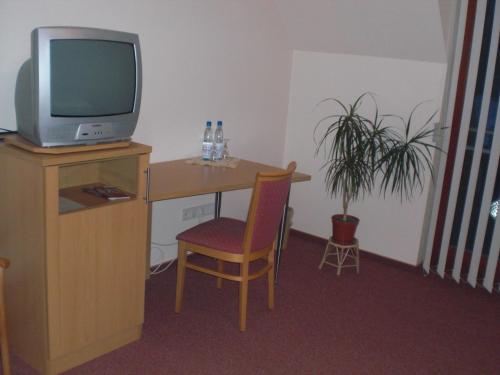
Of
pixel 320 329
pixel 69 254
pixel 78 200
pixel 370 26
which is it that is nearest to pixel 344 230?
pixel 320 329

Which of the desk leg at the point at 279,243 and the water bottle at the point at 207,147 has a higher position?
the water bottle at the point at 207,147

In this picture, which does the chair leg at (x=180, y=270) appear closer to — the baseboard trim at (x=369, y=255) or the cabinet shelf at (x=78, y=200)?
the cabinet shelf at (x=78, y=200)

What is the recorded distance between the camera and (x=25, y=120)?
2.58m

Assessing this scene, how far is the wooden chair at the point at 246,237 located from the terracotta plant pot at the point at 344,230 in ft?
2.81

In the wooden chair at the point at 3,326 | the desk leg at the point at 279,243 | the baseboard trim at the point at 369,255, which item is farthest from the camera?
the baseboard trim at the point at 369,255

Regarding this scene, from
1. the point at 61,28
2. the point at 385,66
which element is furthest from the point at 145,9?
the point at 385,66

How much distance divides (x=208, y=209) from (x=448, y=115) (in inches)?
69.0

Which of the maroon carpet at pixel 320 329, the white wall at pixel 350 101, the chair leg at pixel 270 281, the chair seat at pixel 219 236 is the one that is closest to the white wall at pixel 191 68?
the white wall at pixel 350 101

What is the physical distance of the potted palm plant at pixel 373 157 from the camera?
3922mm

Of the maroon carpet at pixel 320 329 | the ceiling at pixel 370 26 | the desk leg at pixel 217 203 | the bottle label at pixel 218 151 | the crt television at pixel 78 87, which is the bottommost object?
the maroon carpet at pixel 320 329

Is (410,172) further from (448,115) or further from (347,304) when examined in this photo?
(347,304)

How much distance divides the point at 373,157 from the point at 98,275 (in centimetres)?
202

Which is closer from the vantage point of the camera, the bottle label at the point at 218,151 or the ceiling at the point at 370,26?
the ceiling at the point at 370,26

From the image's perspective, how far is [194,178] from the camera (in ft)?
11.0
